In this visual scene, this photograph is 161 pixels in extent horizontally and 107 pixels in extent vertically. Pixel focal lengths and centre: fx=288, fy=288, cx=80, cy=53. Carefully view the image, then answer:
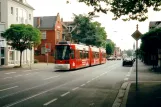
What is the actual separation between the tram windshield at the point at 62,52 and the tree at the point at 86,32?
44947 mm

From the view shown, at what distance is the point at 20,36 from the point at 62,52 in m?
8.18

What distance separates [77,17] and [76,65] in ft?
152

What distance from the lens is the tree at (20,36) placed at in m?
36.6

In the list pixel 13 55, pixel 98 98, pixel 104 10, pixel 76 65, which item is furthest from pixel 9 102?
pixel 13 55

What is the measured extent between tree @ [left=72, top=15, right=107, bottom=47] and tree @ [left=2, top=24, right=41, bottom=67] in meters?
38.8

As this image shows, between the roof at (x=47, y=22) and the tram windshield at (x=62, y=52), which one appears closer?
the tram windshield at (x=62, y=52)

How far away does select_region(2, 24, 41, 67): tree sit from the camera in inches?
1439

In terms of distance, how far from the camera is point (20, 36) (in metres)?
36.6

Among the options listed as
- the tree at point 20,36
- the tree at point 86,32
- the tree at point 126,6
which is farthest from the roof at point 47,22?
the tree at point 126,6

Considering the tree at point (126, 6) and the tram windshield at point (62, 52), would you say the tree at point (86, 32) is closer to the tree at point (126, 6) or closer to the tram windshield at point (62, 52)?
the tram windshield at point (62, 52)

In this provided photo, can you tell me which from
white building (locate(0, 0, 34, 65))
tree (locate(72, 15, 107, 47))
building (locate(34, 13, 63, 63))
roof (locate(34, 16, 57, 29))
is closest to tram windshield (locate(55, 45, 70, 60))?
white building (locate(0, 0, 34, 65))

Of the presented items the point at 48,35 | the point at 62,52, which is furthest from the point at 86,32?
the point at 62,52

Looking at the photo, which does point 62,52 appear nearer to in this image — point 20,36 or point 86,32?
point 20,36

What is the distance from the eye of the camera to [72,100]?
12.3 meters
